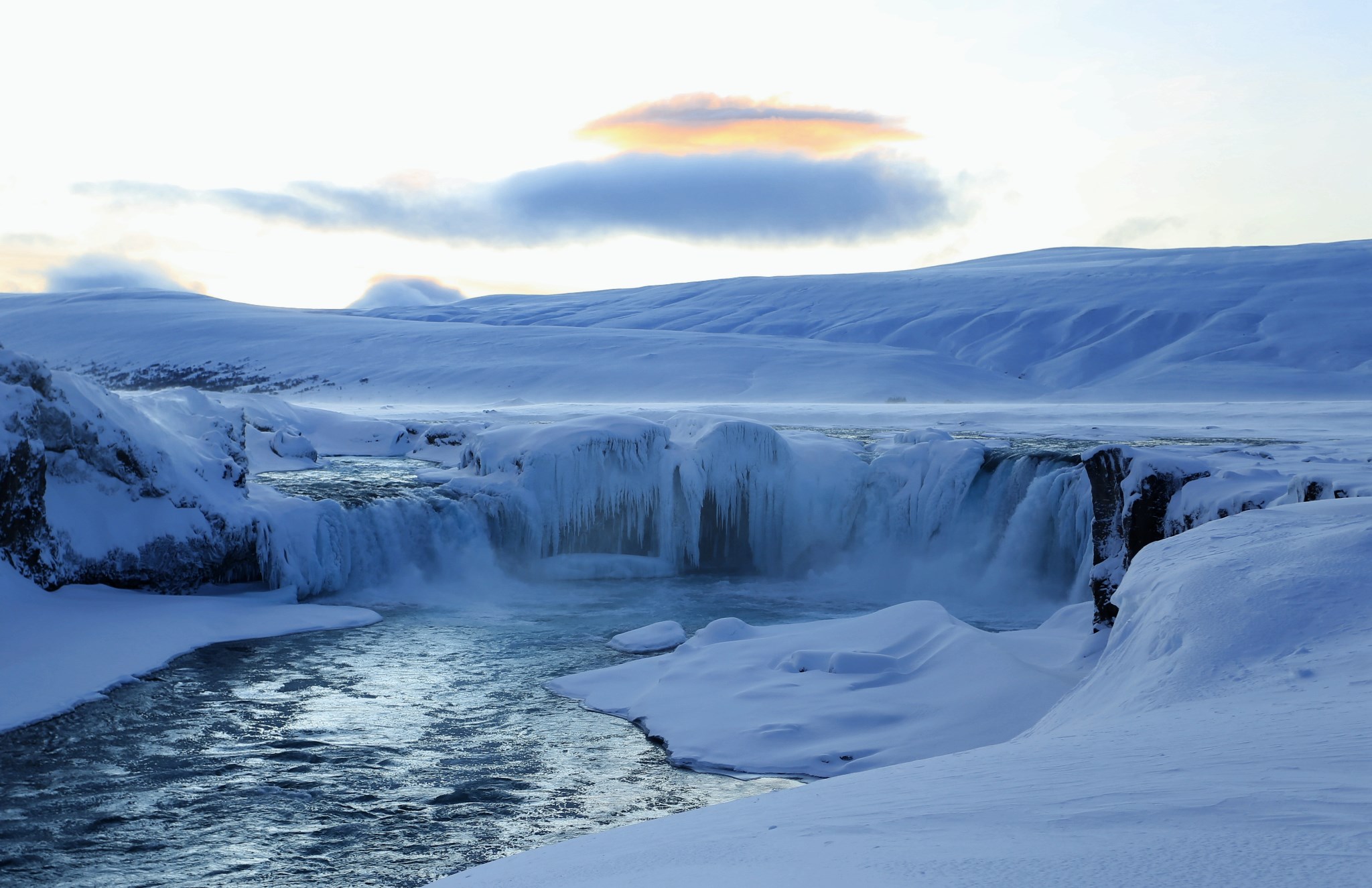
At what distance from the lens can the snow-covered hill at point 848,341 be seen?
42.7 m

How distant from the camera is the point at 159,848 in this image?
5.67m

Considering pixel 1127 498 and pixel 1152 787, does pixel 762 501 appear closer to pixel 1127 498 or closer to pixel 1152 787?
pixel 1127 498

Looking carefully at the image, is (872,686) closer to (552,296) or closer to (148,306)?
(148,306)

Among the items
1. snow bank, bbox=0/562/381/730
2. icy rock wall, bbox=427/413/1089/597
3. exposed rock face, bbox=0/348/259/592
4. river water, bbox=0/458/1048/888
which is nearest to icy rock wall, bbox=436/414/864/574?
icy rock wall, bbox=427/413/1089/597

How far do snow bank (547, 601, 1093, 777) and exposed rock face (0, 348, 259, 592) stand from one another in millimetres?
4838

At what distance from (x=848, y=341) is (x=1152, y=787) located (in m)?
54.9

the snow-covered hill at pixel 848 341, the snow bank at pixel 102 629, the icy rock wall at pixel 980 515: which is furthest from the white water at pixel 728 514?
the snow-covered hill at pixel 848 341

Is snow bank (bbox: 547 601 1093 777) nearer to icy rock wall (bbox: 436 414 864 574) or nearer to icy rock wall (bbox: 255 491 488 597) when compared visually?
icy rock wall (bbox: 255 491 488 597)

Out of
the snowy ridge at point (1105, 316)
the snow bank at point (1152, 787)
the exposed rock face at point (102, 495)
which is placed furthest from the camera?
the snowy ridge at point (1105, 316)

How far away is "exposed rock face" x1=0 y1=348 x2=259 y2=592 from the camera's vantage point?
9.88 m

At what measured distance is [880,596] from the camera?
567 inches

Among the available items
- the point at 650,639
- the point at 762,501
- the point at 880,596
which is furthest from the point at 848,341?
the point at 650,639

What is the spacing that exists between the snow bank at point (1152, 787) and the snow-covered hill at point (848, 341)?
111ft

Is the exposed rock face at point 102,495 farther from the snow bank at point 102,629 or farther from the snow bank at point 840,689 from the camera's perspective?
the snow bank at point 840,689
